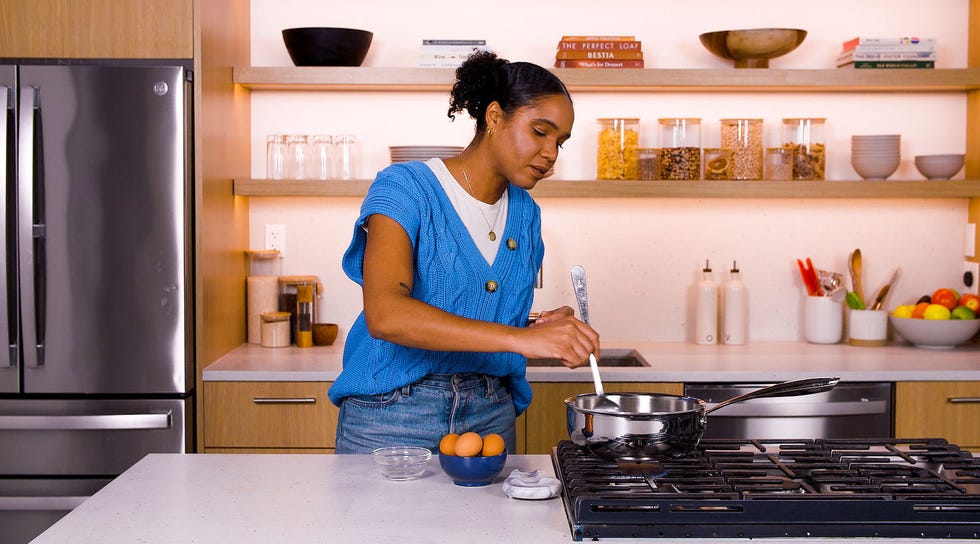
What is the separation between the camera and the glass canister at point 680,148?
359cm

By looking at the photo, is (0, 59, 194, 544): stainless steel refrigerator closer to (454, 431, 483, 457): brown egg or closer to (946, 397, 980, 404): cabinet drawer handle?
(454, 431, 483, 457): brown egg

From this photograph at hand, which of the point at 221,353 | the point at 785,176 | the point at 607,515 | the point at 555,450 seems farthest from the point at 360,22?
the point at 607,515

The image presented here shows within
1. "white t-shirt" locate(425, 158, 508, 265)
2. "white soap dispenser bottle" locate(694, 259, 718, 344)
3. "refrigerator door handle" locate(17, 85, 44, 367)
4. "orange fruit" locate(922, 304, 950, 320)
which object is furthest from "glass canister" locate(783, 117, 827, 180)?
"refrigerator door handle" locate(17, 85, 44, 367)

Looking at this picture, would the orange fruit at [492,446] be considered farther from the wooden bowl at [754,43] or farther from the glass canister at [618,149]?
the wooden bowl at [754,43]

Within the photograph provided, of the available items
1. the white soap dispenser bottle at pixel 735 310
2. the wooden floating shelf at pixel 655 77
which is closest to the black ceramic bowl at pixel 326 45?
the wooden floating shelf at pixel 655 77

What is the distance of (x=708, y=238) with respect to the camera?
12.7 feet

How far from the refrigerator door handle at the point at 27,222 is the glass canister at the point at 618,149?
1.83 m

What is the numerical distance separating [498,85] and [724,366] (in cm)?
149

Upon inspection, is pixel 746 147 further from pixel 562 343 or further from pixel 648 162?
pixel 562 343

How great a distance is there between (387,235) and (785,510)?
2.94 ft

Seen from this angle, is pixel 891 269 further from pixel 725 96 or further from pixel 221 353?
pixel 221 353

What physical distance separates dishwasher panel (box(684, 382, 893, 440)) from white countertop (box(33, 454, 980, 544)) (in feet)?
4.48

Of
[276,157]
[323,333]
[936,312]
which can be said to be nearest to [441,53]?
[276,157]

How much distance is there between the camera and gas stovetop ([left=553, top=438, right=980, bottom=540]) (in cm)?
154
